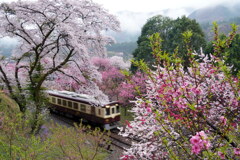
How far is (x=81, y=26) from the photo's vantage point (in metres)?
10.1

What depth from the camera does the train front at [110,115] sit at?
13805 millimetres

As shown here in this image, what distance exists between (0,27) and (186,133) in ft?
33.9

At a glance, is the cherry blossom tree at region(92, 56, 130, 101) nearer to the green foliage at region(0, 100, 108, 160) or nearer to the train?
the train

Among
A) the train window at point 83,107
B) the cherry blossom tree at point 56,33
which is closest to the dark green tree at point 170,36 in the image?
the train window at point 83,107

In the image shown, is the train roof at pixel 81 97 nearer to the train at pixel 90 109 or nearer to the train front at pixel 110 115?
the train at pixel 90 109

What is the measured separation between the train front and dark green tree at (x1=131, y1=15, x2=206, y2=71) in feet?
28.7

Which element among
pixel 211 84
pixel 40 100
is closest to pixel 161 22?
pixel 40 100

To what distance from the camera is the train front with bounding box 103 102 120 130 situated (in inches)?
543

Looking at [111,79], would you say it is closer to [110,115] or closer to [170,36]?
[170,36]

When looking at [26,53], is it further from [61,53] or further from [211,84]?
[211,84]

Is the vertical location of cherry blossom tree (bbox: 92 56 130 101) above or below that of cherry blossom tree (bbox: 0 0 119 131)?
below

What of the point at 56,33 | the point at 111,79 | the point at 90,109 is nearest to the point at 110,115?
the point at 90,109

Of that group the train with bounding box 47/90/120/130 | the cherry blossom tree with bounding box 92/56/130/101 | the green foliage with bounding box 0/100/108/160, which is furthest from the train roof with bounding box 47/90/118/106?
the green foliage with bounding box 0/100/108/160

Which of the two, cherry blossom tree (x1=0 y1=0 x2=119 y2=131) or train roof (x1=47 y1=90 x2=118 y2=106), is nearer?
cherry blossom tree (x1=0 y1=0 x2=119 y2=131)
